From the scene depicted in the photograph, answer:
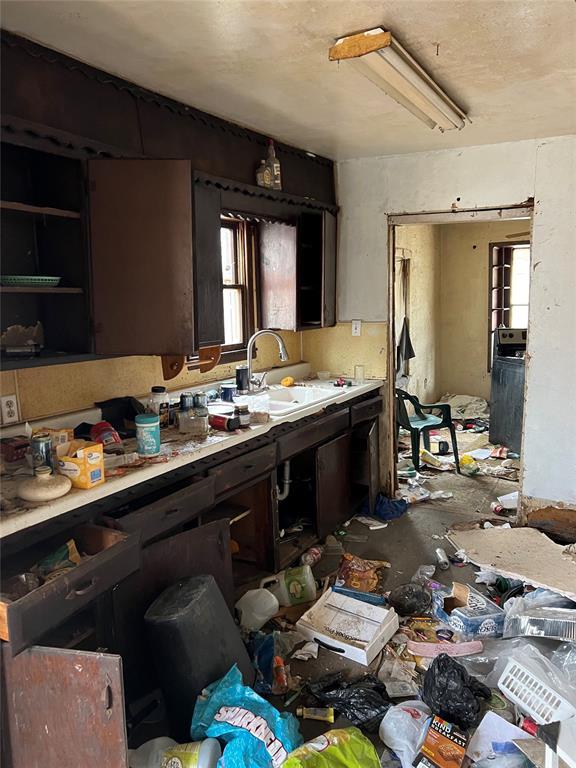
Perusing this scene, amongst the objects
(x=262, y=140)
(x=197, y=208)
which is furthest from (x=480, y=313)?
(x=197, y=208)

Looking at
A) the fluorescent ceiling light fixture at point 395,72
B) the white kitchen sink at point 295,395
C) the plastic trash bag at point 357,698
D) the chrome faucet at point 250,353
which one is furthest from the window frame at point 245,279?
the plastic trash bag at point 357,698

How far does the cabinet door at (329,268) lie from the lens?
3805 mm

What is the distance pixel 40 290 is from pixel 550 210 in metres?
2.97

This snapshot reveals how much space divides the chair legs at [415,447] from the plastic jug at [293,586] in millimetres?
2159

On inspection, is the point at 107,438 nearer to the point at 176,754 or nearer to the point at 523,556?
the point at 176,754

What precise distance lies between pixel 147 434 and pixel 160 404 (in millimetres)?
485

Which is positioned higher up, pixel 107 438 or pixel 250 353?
pixel 250 353

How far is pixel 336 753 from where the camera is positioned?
1.68m

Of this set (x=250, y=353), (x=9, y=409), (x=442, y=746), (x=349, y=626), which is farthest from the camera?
(x=250, y=353)

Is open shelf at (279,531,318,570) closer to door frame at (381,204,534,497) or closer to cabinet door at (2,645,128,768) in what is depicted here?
door frame at (381,204,534,497)

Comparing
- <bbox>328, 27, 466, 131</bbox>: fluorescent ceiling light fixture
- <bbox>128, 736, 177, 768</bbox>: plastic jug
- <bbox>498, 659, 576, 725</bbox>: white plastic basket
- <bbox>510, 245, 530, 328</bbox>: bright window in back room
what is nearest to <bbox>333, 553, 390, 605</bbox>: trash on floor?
<bbox>498, 659, 576, 725</bbox>: white plastic basket

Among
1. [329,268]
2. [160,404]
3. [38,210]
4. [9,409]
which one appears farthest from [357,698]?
[329,268]

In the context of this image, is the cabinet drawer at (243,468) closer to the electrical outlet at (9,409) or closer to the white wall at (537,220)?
the electrical outlet at (9,409)

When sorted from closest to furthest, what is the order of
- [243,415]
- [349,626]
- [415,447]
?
[349,626]
[243,415]
[415,447]
